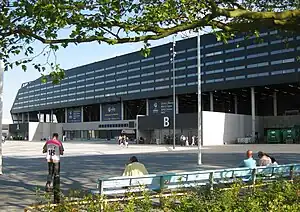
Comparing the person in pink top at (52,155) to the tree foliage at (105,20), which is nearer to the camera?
the tree foliage at (105,20)

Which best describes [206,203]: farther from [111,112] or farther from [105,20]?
[111,112]

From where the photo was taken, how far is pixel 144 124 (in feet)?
239

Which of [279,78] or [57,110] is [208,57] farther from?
[57,110]

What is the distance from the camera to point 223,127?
66438mm

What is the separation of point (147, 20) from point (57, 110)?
118002 mm

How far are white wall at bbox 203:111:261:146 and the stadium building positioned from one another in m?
0.14

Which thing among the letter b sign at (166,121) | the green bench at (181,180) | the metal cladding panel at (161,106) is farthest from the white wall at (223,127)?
the green bench at (181,180)

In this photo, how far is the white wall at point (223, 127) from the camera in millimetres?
63281

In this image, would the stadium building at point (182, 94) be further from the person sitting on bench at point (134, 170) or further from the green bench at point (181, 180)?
the person sitting on bench at point (134, 170)

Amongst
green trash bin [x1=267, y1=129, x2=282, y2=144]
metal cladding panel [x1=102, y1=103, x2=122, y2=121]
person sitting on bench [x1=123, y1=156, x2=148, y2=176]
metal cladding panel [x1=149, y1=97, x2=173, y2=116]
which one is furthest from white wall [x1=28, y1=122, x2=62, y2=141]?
person sitting on bench [x1=123, y1=156, x2=148, y2=176]

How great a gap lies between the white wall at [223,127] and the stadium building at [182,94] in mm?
143

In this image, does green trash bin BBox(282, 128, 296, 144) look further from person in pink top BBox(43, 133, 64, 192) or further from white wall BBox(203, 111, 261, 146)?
person in pink top BBox(43, 133, 64, 192)

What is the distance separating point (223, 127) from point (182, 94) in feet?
52.6

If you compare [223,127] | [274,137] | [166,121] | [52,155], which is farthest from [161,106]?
[52,155]
